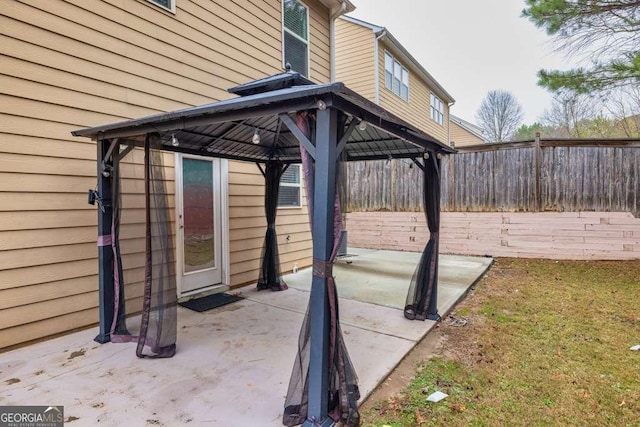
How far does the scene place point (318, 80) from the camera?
6562 millimetres

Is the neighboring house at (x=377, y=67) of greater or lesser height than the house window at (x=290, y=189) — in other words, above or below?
above

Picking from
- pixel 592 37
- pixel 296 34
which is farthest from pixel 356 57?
pixel 592 37

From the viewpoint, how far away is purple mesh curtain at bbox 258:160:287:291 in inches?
205

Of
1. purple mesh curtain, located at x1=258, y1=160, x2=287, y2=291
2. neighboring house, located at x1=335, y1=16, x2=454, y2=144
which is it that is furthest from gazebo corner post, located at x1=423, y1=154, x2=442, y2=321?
neighboring house, located at x1=335, y1=16, x2=454, y2=144

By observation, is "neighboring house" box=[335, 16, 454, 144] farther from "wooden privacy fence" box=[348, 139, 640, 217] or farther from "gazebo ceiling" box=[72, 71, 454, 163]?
"gazebo ceiling" box=[72, 71, 454, 163]

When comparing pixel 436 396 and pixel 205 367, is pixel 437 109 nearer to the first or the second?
pixel 436 396

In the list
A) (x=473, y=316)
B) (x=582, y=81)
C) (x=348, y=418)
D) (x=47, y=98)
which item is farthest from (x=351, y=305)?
(x=582, y=81)

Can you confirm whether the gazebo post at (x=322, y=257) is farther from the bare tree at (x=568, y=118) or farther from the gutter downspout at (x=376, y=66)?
the bare tree at (x=568, y=118)

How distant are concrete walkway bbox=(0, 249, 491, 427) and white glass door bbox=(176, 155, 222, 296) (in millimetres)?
641

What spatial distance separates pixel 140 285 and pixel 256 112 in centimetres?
238

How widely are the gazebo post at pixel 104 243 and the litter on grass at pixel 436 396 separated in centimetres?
295

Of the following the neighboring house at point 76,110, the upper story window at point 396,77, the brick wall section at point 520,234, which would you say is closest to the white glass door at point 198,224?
the neighboring house at point 76,110

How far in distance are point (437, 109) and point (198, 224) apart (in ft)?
46.8

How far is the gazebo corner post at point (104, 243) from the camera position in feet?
10.9
